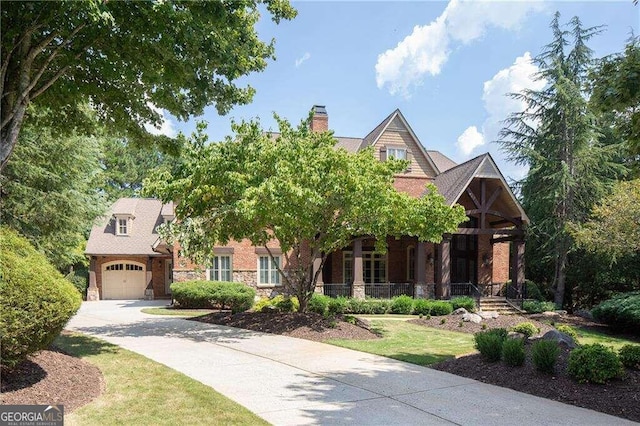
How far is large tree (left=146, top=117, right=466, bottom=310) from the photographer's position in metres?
12.1

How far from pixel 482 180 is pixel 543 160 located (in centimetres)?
378

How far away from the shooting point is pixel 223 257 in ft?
77.7

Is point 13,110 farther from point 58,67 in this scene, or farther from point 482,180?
point 482,180

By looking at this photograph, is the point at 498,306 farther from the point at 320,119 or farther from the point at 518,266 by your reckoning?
the point at 320,119

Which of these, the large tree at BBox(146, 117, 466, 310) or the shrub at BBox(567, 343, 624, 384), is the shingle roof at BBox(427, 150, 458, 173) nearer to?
the large tree at BBox(146, 117, 466, 310)

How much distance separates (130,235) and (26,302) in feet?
79.7

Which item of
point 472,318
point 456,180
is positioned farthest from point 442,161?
point 472,318

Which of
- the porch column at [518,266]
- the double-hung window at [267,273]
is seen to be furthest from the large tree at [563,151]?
the double-hung window at [267,273]

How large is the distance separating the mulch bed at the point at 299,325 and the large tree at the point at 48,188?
6.64 meters

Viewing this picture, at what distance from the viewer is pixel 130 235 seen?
93.6 feet

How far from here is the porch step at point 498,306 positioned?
68.3 ft

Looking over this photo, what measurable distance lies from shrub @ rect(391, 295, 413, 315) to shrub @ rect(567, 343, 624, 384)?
12598mm

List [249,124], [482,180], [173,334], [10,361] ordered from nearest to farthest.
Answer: [10,361], [173,334], [249,124], [482,180]

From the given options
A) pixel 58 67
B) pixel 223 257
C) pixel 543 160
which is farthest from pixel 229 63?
pixel 543 160
